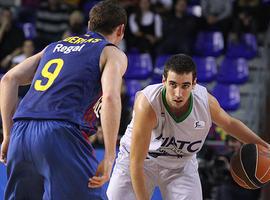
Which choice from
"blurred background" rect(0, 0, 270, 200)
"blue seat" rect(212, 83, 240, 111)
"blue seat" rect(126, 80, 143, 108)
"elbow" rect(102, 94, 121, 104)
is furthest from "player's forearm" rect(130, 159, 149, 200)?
"blue seat" rect(126, 80, 143, 108)

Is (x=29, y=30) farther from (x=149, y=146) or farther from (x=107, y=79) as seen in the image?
(x=107, y=79)

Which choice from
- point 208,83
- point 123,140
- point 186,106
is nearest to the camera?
point 186,106

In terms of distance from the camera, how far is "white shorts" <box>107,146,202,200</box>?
175 inches

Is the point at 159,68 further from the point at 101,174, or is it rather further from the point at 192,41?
the point at 101,174

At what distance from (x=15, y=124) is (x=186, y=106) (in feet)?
4.19

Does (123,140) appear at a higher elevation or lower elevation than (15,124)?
lower

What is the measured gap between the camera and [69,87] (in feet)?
11.3

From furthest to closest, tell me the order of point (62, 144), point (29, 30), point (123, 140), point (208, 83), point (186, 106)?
point (29, 30)
point (208, 83)
point (123, 140)
point (186, 106)
point (62, 144)

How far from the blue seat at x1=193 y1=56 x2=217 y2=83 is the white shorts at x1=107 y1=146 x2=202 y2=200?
17.1 feet

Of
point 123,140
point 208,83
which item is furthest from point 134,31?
point 123,140

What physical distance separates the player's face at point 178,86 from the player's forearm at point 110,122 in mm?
817

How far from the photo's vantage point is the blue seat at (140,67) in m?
10.1

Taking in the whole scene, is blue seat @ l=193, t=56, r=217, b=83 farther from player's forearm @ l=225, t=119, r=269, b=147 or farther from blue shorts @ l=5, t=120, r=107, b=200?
blue shorts @ l=5, t=120, r=107, b=200

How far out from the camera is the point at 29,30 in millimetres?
10891
